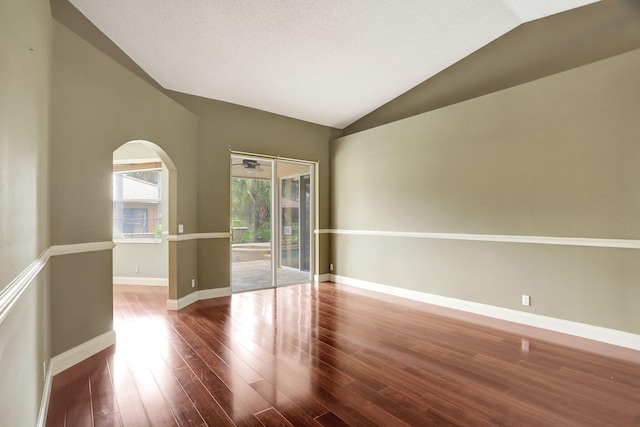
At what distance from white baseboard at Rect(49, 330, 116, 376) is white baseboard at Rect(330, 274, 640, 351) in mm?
4011

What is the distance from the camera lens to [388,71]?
4.89m

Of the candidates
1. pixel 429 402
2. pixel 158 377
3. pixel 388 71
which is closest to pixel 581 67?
pixel 388 71

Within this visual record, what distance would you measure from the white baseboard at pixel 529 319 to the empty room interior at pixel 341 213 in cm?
2

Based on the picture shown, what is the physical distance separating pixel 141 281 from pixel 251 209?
2.68 metres

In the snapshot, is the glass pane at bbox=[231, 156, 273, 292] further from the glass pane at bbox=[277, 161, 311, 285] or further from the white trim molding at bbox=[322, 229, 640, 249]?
the white trim molding at bbox=[322, 229, 640, 249]

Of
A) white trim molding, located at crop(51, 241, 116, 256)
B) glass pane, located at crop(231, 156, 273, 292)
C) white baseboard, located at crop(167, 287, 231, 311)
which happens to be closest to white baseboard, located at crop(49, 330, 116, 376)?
white trim molding, located at crop(51, 241, 116, 256)

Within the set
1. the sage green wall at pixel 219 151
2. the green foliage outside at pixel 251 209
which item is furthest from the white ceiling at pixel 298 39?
the green foliage outside at pixel 251 209

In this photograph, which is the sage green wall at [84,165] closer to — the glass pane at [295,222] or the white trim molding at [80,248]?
the white trim molding at [80,248]

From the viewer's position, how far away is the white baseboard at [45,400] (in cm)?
194

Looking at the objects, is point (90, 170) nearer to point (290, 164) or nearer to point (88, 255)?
point (88, 255)

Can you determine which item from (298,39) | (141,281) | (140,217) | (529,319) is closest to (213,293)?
(141,281)

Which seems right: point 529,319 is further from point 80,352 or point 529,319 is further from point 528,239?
point 80,352

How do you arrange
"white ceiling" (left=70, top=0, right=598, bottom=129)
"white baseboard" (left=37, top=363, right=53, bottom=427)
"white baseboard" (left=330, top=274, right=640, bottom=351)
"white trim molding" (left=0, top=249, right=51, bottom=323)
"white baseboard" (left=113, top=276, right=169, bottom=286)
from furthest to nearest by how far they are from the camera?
1. "white baseboard" (left=113, top=276, right=169, bottom=286)
2. "white ceiling" (left=70, top=0, right=598, bottom=129)
3. "white baseboard" (left=330, top=274, right=640, bottom=351)
4. "white baseboard" (left=37, top=363, right=53, bottom=427)
5. "white trim molding" (left=0, top=249, right=51, bottom=323)

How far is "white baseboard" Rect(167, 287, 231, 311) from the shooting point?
4457mm
